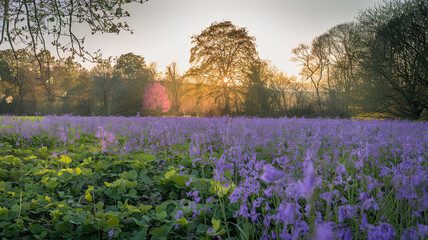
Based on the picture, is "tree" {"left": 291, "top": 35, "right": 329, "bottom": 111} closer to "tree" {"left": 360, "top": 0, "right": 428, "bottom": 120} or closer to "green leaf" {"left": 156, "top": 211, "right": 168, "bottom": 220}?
"tree" {"left": 360, "top": 0, "right": 428, "bottom": 120}

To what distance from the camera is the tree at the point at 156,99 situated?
2552cm

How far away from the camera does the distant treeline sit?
12.2 metres

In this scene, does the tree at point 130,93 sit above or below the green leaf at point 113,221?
above

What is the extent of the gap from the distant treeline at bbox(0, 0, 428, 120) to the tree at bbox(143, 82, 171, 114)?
0.11 meters

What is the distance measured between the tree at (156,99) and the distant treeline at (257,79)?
108 millimetres

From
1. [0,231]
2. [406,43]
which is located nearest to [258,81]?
[406,43]

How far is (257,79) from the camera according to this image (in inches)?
742

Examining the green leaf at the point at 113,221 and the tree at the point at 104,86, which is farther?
the tree at the point at 104,86

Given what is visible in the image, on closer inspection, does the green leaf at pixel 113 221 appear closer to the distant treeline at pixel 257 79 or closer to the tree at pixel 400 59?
the distant treeline at pixel 257 79

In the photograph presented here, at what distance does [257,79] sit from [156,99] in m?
11.9

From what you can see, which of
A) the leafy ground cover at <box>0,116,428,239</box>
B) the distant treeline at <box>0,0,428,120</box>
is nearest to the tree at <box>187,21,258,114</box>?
the distant treeline at <box>0,0,428,120</box>

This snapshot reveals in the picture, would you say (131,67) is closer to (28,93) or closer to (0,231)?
(28,93)

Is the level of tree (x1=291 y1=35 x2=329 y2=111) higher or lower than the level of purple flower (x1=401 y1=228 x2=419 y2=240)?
higher

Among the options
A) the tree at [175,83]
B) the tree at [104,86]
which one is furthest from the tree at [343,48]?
the tree at [104,86]
